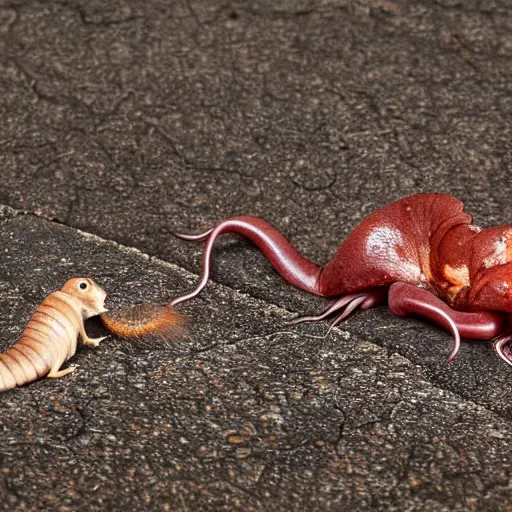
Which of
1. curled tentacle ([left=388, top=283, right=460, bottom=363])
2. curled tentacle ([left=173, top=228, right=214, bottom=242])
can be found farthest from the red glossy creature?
curled tentacle ([left=173, top=228, right=214, bottom=242])

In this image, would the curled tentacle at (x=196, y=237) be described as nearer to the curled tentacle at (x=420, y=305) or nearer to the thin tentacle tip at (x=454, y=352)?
the curled tentacle at (x=420, y=305)

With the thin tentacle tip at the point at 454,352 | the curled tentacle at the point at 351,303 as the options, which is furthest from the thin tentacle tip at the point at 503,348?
the curled tentacle at the point at 351,303

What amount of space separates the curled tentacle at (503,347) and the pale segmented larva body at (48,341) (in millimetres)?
925

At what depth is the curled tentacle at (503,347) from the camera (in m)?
2.73

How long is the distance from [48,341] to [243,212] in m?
0.90

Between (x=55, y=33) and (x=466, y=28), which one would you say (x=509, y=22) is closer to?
(x=466, y=28)

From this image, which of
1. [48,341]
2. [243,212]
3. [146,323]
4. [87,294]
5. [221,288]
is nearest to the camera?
[48,341]

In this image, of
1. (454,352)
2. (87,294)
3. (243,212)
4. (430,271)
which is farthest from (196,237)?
(454,352)

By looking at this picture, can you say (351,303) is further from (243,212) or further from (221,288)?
(243,212)

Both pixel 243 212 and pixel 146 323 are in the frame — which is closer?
pixel 146 323

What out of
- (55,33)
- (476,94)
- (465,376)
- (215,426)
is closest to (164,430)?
(215,426)

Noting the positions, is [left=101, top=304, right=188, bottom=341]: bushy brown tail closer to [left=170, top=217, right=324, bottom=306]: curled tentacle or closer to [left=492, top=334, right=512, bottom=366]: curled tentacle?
[left=170, top=217, right=324, bottom=306]: curled tentacle

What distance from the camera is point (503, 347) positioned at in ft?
9.06

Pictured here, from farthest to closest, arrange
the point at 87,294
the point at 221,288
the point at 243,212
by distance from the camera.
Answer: the point at 243,212 → the point at 221,288 → the point at 87,294
